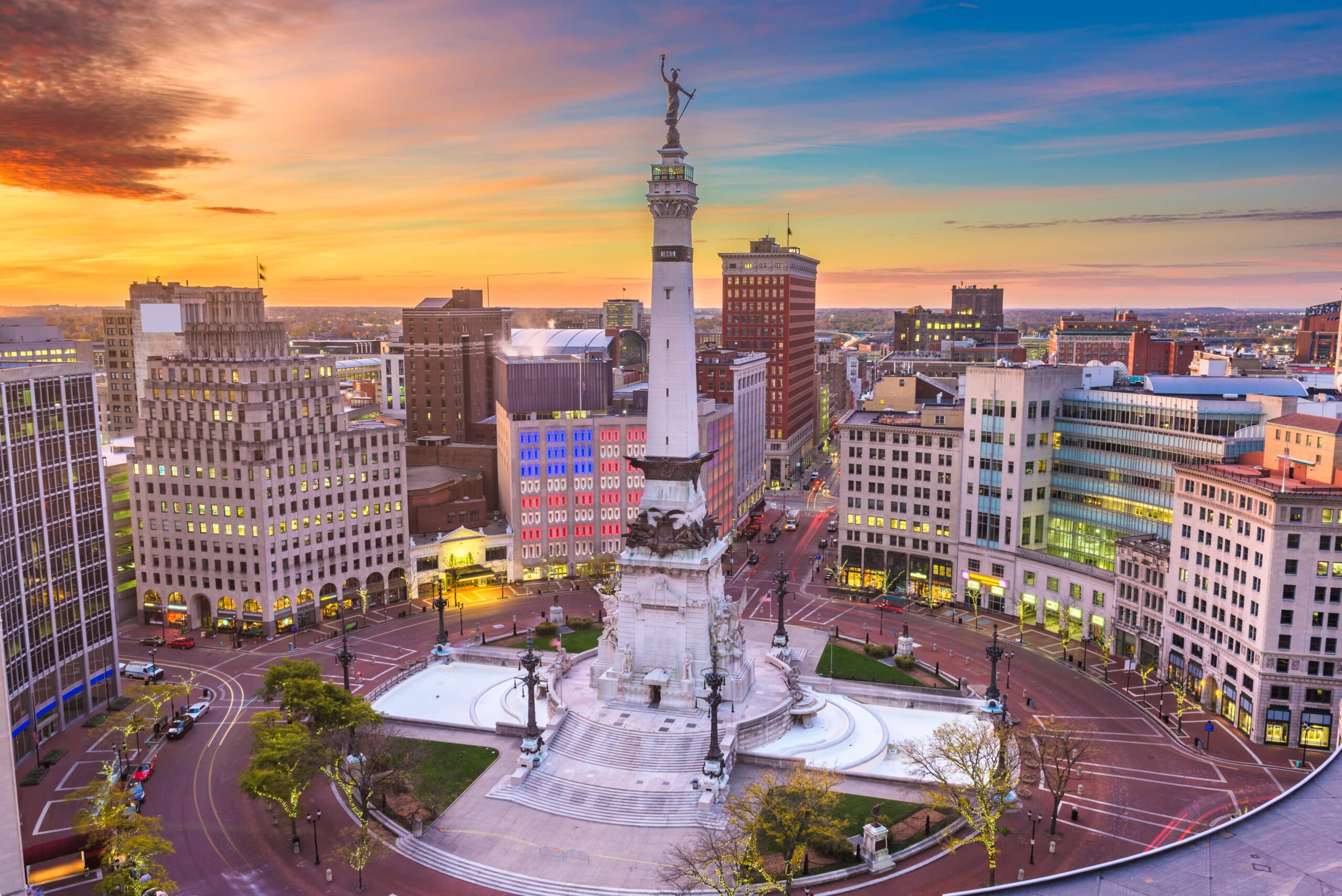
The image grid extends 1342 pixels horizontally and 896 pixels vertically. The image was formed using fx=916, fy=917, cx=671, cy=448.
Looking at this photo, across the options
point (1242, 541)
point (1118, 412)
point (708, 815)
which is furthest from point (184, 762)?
point (1118, 412)

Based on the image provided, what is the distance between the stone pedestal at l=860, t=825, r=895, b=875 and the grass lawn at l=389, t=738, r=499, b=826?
32.8m

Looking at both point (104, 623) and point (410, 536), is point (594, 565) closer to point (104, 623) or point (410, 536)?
point (410, 536)

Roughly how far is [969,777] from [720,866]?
24.9 m

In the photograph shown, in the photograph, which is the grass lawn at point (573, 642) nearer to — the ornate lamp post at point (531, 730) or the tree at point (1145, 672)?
the ornate lamp post at point (531, 730)

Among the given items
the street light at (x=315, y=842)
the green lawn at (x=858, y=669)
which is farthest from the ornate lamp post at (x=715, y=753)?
the street light at (x=315, y=842)

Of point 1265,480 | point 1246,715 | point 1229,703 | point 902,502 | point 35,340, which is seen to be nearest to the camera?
point 1246,715

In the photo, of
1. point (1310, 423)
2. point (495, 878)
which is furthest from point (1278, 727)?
point (495, 878)

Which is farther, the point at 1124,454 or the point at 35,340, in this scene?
the point at 1124,454

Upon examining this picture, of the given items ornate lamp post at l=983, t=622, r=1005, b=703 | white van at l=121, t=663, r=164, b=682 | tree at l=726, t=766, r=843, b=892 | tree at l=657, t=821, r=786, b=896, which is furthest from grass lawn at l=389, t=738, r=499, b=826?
ornate lamp post at l=983, t=622, r=1005, b=703

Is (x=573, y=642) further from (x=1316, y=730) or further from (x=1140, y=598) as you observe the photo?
(x=1316, y=730)

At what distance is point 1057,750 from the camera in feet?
236

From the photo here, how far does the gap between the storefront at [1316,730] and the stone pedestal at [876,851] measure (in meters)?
45.8

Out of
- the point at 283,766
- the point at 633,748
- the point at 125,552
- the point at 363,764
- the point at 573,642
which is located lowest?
the point at 573,642

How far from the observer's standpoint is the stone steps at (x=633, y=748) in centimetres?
7725
